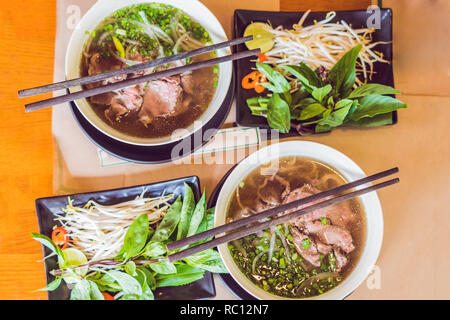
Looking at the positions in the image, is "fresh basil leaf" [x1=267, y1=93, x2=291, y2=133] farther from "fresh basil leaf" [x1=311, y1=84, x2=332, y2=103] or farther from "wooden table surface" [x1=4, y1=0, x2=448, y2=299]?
"wooden table surface" [x1=4, y1=0, x2=448, y2=299]

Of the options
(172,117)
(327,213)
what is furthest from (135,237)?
(327,213)

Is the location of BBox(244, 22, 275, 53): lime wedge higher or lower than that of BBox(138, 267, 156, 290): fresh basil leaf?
higher

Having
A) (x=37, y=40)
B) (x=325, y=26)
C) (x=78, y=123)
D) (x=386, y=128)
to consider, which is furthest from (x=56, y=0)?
(x=386, y=128)

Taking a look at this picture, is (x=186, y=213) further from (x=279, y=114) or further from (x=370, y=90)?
(x=370, y=90)

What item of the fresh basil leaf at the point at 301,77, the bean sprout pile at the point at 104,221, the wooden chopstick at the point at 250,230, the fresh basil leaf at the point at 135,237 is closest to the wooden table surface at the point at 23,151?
the bean sprout pile at the point at 104,221

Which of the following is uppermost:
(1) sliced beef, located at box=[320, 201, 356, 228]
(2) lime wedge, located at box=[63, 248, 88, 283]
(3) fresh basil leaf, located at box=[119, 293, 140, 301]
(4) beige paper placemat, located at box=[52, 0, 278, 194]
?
(4) beige paper placemat, located at box=[52, 0, 278, 194]

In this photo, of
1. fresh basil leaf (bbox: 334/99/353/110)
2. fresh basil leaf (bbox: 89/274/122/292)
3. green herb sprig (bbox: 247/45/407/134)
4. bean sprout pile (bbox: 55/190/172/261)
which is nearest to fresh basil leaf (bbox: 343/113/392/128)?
green herb sprig (bbox: 247/45/407/134)

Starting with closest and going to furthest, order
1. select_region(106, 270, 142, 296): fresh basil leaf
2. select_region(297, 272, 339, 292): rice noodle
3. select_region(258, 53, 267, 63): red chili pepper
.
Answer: select_region(106, 270, 142, 296): fresh basil leaf, select_region(297, 272, 339, 292): rice noodle, select_region(258, 53, 267, 63): red chili pepper
